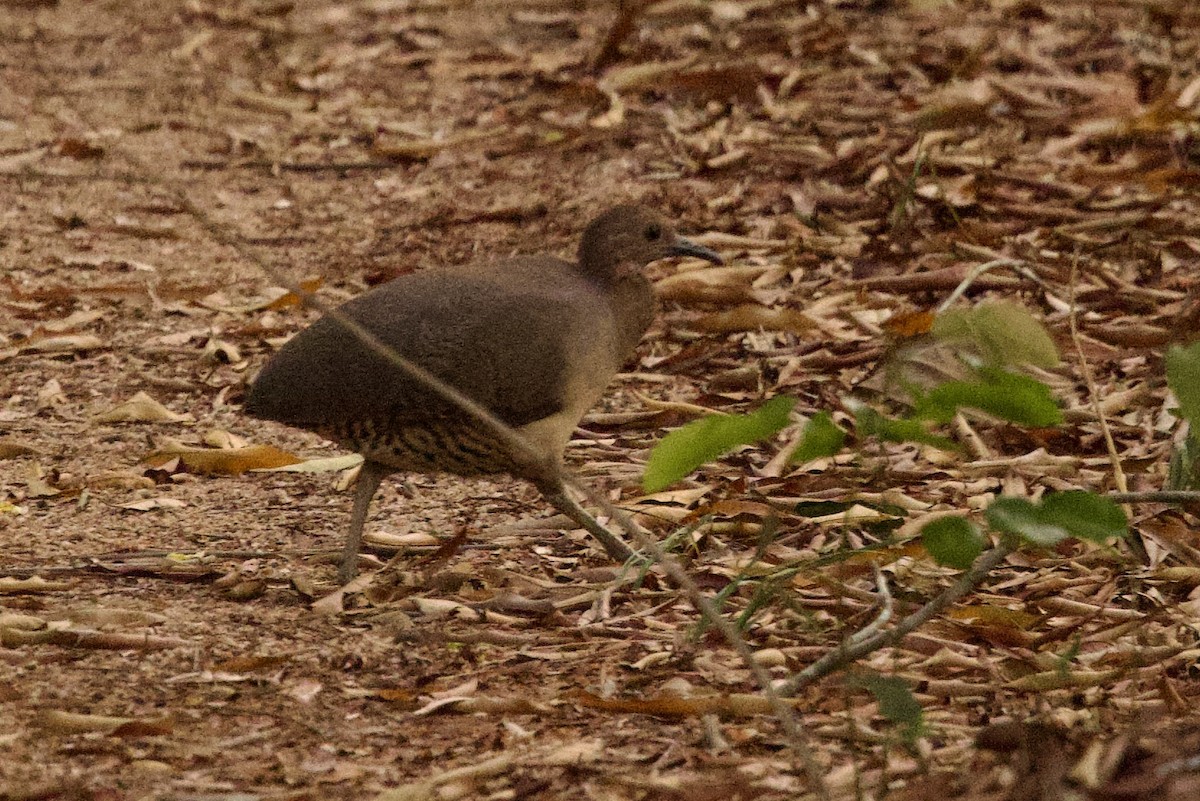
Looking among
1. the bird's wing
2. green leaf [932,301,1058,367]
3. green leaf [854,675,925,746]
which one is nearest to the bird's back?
the bird's wing

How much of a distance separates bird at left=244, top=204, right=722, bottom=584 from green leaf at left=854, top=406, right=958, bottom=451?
5.17 feet

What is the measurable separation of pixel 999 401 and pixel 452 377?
1876 mm

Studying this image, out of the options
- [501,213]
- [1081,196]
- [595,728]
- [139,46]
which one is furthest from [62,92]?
[595,728]

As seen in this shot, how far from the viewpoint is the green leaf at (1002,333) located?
3221 millimetres

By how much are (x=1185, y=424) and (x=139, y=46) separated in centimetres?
684

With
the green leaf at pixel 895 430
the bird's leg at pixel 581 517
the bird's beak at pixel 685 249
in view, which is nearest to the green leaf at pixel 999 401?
the green leaf at pixel 895 430

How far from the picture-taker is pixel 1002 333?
3.24 m

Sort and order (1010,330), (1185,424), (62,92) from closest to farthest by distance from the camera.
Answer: (1010,330) → (1185,424) → (62,92)

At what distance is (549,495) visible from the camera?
16.0ft

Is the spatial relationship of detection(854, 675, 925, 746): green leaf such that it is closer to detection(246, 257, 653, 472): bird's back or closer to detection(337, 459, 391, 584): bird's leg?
detection(246, 257, 653, 472): bird's back

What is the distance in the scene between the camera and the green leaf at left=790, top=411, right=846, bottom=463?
302cm

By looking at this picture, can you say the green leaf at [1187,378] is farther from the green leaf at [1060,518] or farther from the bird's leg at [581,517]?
the bird's leg at [581,517]

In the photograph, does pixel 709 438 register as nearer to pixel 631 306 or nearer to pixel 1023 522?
pixel 1023 522

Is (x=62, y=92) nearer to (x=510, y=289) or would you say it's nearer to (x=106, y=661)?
(x=510, y=289)
